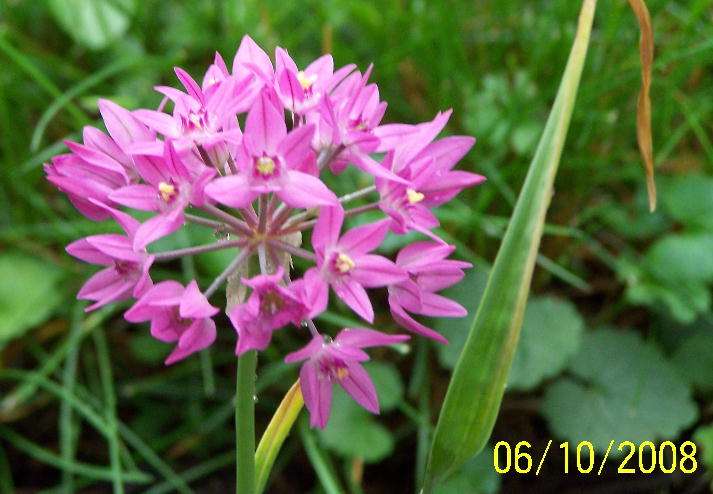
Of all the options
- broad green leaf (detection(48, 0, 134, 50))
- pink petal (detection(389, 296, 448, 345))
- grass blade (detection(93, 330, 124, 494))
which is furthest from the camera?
broad green leaf (detection(48, 0, 134, 50))

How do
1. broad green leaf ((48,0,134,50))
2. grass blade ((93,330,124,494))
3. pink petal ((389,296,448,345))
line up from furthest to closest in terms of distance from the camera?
broad green leaf ((48,0,134,50))
grass blade ((93,330,124,494))
pink petal ((389,296,448,345))

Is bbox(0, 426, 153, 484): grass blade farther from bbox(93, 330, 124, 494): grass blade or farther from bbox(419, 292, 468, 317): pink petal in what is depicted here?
bbox(419, 292, 468, 317): pink petal

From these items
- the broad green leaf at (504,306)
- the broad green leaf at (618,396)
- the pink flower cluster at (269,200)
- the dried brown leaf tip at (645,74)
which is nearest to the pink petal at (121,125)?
the pink flower cluster at (269,200)

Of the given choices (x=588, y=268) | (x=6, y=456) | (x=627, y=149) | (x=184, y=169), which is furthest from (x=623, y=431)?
(x=6, y=456)

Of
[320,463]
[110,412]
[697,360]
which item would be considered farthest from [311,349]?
[697,360]

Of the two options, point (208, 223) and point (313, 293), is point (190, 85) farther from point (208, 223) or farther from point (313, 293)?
point (313, 293)

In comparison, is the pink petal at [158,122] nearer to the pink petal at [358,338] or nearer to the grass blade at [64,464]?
the pink petal at [358,338]

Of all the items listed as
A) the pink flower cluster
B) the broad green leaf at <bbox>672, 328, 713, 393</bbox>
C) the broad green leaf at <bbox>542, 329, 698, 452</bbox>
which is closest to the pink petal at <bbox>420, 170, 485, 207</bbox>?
the pink flower cluster
